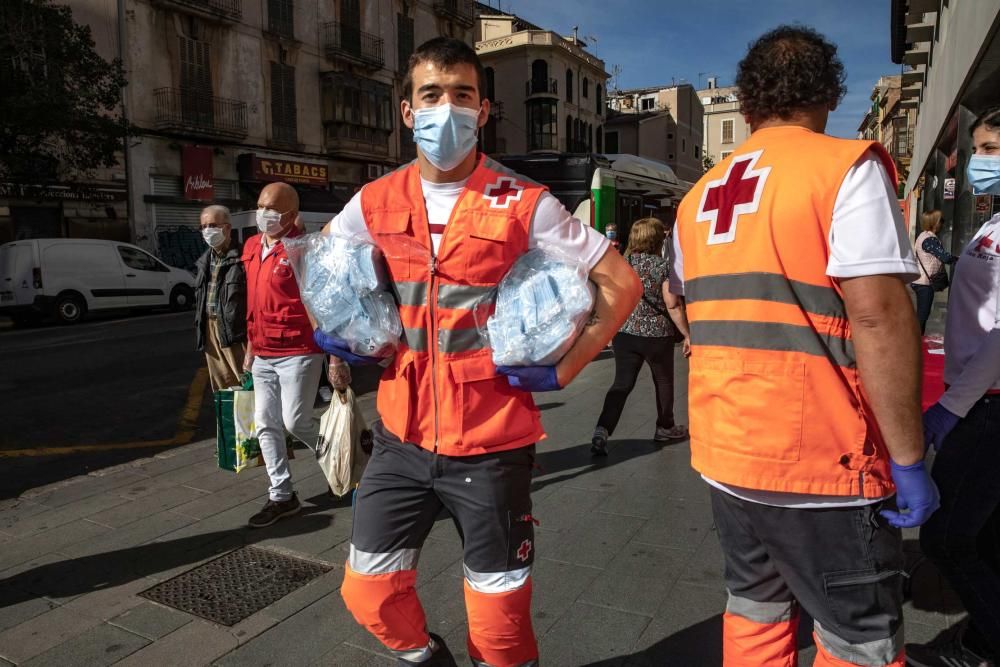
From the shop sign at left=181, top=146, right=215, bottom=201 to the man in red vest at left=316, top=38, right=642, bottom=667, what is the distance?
25.1 meters

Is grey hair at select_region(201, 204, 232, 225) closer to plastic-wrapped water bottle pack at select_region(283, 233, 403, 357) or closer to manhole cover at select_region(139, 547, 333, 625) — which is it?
manhole cover at select_region(139, 547, 333, 625)

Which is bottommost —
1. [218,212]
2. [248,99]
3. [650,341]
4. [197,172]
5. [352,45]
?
[650,341]

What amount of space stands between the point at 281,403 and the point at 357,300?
2389 millimetres

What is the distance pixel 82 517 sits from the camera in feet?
14.8

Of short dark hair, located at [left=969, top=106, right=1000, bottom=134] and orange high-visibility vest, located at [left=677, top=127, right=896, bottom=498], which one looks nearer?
orange high-visibility vest, located at [left=677, top=127, right=896, bottom=498]

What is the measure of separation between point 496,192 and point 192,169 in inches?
1005

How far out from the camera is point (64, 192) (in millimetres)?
21203

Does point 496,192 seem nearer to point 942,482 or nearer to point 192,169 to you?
point 942,482

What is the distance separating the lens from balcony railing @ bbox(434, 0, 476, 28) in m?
35.9

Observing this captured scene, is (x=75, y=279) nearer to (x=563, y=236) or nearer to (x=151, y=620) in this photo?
(x=151, y=620)

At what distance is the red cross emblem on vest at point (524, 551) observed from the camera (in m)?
2.16

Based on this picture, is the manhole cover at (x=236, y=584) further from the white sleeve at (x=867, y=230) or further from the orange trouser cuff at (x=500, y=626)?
the white sleeve at (x=867, y=230)

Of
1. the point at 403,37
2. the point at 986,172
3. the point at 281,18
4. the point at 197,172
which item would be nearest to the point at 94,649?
the point at 986,172

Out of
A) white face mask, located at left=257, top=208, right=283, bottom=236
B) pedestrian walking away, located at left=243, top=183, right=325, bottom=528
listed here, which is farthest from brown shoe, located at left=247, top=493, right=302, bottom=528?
white face mask, located at left=257, top=208, right=283, bottom=236
